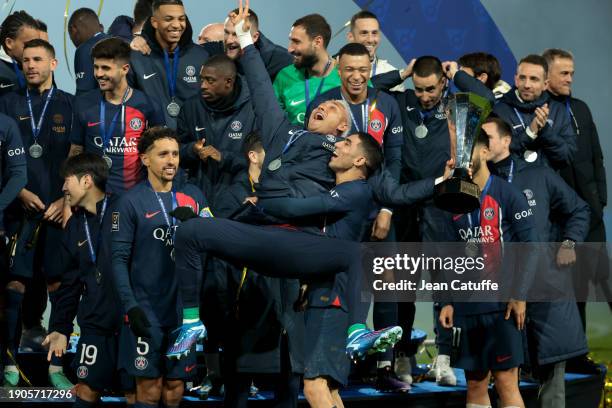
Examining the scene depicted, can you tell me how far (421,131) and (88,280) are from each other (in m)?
2.46

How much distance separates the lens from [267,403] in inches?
263

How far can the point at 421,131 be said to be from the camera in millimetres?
7461

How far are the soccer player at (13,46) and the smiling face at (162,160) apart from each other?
1.73 m

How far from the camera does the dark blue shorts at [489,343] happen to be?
6.57 meters

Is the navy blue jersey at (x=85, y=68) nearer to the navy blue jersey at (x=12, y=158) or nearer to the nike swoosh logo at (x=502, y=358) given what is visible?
the navy blue jersey at (x=12, y=158)

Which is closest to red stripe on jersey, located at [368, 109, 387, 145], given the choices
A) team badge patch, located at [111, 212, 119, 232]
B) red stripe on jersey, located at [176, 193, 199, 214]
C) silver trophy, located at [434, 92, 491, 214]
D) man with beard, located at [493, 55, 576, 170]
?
man with beard, located at [493, 55, 576, 170]

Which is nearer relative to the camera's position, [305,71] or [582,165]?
[305,71]

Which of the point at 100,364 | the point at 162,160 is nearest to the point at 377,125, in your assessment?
the point at 162,160

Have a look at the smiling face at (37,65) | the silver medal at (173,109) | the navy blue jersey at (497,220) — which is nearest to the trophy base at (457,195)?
the navy blue jersey at (497,220)

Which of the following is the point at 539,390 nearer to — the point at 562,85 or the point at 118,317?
the point at 562,85

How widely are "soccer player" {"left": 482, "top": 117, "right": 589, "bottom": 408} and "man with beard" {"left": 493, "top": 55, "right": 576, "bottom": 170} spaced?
144mm

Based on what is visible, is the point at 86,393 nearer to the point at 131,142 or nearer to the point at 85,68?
the point at 131,142

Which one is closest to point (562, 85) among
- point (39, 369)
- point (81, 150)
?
point (81, 150)

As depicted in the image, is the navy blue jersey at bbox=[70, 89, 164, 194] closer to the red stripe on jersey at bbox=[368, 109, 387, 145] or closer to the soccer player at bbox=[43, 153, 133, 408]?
the soccer player at bbox=[43, 153, 133, 408]
